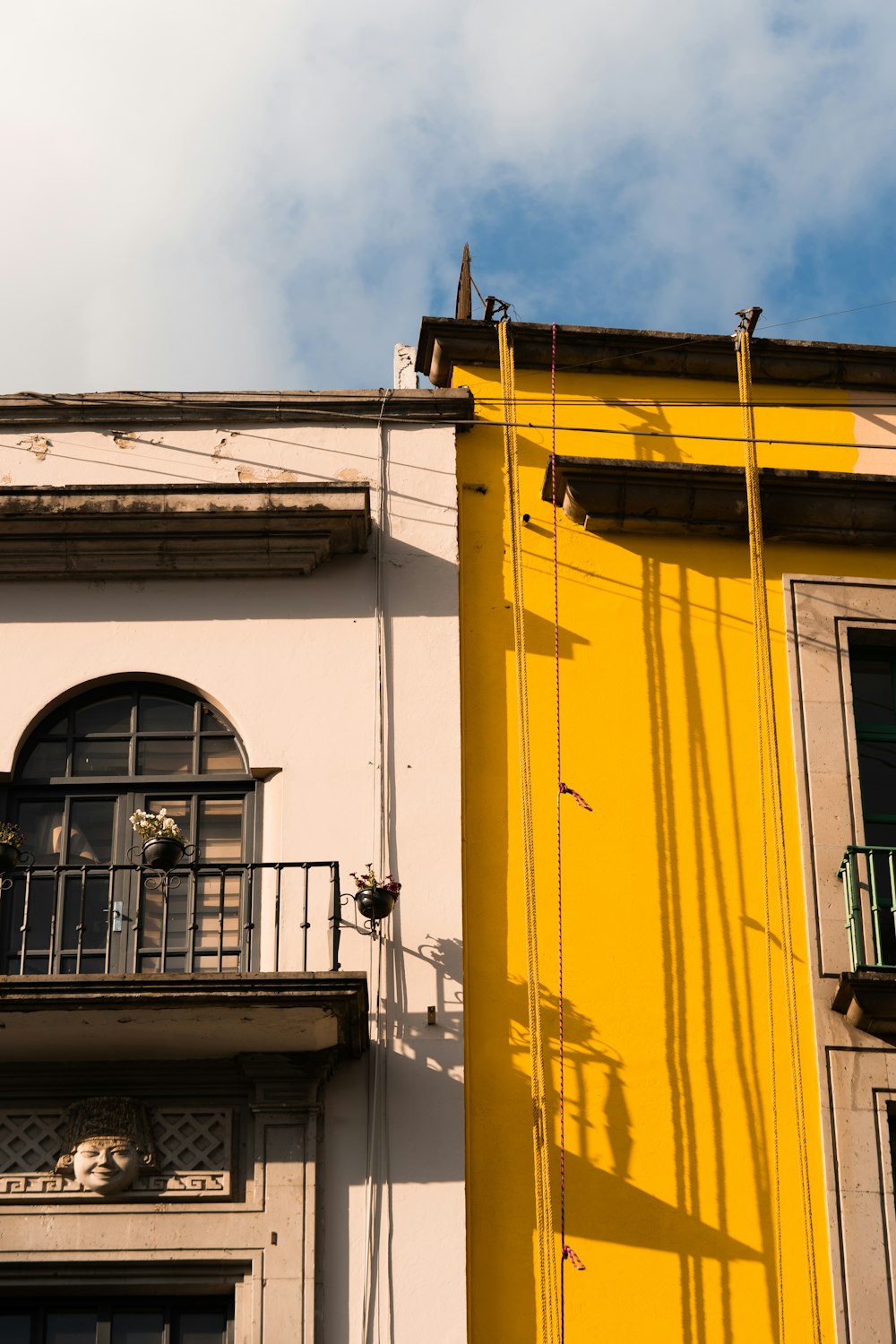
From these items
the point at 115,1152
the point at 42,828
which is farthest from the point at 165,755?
the point at 115,1152

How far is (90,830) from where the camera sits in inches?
540

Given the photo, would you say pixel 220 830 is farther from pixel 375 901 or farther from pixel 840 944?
pixel 840 944

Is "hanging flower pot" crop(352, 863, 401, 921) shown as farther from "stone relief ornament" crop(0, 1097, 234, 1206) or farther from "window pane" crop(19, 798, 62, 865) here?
"window pane" crop(19, 798, 62, 865)

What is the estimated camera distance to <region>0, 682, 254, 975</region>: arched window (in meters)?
13.2

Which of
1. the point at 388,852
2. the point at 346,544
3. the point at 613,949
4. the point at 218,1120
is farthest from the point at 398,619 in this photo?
the point at 218,1120

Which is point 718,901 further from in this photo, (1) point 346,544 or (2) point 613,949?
(1) point 346,544

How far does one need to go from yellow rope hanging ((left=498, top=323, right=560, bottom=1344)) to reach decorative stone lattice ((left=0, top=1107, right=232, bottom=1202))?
1.86 m

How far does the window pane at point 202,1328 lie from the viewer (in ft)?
A: 39.9

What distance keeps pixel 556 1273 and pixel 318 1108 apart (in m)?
1.70

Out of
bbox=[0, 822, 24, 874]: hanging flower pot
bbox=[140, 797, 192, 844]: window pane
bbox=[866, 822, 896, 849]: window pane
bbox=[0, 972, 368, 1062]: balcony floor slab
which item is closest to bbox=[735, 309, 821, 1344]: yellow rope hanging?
bbox=[866, 822, 896, 849]: window pane

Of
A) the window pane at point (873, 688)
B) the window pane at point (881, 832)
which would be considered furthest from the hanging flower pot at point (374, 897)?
the window pane at point (873, 688)

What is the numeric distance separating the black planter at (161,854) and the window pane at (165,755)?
1098mm

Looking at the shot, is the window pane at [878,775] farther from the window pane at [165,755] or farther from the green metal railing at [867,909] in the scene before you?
the window pane at [165,755]

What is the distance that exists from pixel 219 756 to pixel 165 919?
1.22m
